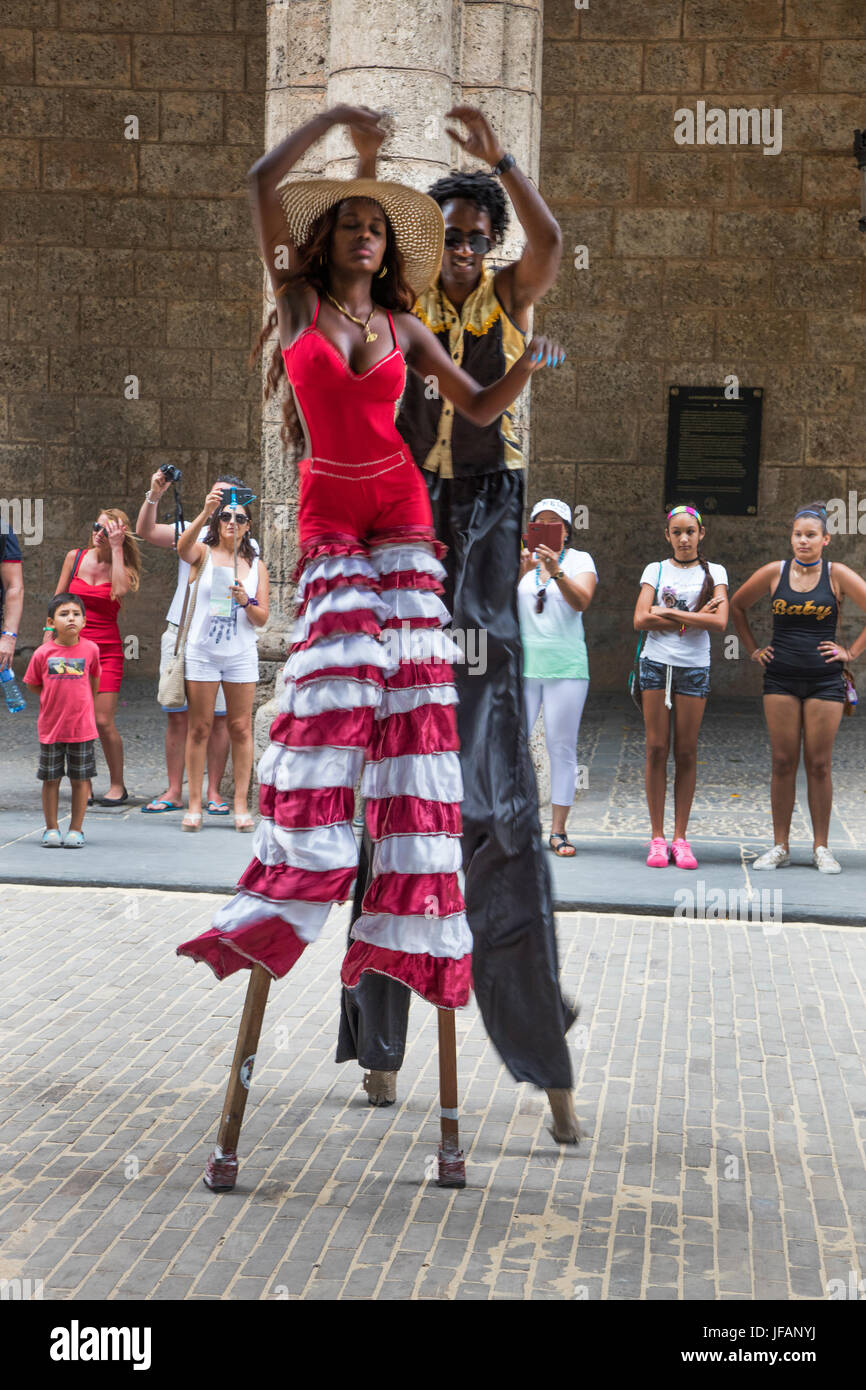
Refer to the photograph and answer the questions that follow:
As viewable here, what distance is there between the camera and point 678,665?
25.7 ft

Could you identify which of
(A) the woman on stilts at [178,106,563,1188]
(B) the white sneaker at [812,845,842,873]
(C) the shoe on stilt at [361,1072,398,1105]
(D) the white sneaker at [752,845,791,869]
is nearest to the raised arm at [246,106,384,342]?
(A) the woman on stilts at [178,106,563,1188]

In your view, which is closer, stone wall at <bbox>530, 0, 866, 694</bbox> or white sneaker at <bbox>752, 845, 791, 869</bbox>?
white sneaker at <bbox>752, 845, 791, 869</bbox>

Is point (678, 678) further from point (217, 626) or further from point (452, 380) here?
point (452, 380)

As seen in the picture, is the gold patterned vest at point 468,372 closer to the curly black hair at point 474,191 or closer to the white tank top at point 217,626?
the curly black hair at point 474,191

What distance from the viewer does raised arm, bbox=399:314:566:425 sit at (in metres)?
3.72

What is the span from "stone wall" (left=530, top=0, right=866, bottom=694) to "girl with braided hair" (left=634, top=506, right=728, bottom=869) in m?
5.40

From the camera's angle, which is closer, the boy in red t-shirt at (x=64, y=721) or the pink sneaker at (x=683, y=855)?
Result: the pink sneaker at (x=683, y=855)

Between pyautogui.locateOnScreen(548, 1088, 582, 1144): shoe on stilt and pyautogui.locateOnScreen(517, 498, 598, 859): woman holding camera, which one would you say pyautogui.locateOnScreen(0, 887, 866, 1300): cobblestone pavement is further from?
pyautogui.locateOnScreen(517, 498, 598, 859): woman holding camera

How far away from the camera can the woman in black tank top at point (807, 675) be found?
7664 mm

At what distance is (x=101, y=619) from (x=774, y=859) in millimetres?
4132

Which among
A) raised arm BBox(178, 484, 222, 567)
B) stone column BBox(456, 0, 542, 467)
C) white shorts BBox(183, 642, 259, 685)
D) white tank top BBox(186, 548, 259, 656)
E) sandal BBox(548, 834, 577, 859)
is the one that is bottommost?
sandal BBox(548, 834, 577, 859)

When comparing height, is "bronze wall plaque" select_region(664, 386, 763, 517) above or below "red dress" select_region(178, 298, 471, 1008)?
above

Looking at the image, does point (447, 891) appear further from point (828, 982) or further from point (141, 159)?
point (141, 159)

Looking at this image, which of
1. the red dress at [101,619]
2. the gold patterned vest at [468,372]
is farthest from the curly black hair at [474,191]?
the red dress at [101,619]
